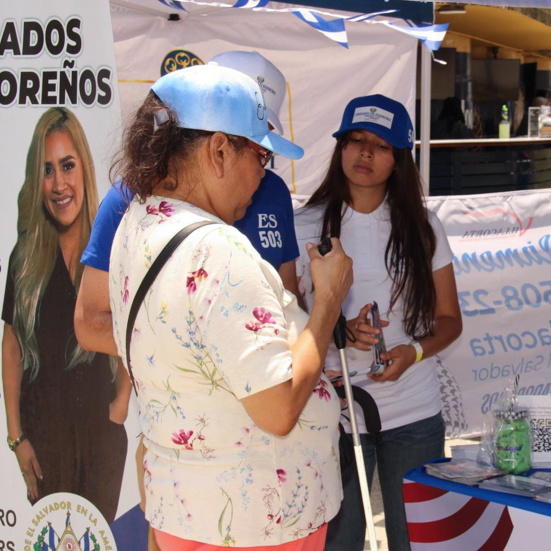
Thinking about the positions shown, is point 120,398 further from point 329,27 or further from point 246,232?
point 329,27

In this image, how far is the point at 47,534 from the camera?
2.41 metres

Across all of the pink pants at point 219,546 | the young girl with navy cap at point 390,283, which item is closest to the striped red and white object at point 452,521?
the young girl with navy cap at point 390,283

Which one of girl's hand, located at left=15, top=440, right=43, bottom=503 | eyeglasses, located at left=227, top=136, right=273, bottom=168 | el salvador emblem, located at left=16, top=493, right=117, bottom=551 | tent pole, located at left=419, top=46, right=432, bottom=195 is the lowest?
el salvador emblem, located at left=16, top=493, right=117, bottom=551

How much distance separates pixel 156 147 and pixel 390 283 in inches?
50.4

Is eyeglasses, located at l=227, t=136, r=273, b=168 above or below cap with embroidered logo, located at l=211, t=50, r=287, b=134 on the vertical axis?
below

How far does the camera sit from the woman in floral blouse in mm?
1304

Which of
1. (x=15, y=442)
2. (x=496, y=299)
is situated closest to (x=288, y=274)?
(x=15, y=442)

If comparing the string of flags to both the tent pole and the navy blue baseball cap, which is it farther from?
the navy blue baseball cap

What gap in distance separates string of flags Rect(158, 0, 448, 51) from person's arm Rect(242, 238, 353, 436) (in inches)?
78.3

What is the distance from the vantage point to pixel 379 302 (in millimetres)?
2504

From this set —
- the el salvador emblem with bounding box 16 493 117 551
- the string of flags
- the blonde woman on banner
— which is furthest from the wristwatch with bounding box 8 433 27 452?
the string of flags

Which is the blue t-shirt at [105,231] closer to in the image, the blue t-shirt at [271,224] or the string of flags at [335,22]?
the blue t-shirt at [271,224]

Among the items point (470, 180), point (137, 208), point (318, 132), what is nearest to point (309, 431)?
point (137, 208)

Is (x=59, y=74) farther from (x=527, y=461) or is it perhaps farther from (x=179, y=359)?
(x=527, y=461)
